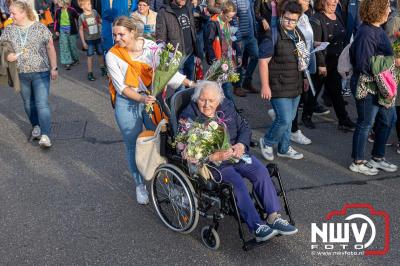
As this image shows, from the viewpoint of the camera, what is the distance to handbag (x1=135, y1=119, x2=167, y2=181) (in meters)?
4.11

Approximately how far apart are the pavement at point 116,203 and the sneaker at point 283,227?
242mm

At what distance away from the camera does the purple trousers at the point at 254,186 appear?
368 centimetres

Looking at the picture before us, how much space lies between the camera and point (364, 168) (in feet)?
17.1

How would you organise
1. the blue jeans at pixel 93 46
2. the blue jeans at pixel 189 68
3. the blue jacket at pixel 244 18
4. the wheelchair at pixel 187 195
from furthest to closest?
the blue jeans at pixel 93 46 → the blue jacket at pixel 244 18 → the blue jeans at pixel 189 68 → the wheelchair at pixel 187 195

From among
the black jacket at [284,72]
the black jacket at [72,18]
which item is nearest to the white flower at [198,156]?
the black jacket at [284,72]

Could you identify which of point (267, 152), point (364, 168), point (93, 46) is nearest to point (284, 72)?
point (267, 152)

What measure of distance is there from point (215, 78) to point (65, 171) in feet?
6.80

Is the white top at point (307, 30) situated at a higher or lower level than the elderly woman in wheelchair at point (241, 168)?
higher

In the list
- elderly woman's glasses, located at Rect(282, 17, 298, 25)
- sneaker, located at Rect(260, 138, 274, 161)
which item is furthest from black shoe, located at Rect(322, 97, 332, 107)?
elderly woman's glasses, located at Rect(282, 17, 298, 25)

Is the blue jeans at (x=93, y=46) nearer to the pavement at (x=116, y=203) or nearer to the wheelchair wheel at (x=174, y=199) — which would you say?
the pavement at (x=116, y=203)

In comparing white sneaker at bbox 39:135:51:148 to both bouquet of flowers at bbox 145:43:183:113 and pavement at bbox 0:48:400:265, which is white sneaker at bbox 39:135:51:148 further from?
bouquet of flowers at bbox 145:43:183:113

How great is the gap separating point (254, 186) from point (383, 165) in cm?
210

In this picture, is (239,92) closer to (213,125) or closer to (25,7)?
(25,7)

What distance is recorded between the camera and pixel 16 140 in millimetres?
6340
